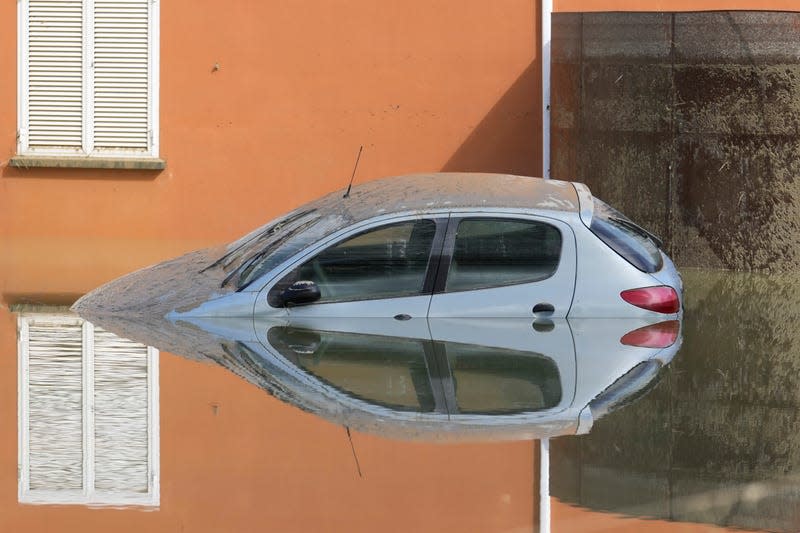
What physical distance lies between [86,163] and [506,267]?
7115 mm

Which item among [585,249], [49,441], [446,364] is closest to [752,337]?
[585,249]

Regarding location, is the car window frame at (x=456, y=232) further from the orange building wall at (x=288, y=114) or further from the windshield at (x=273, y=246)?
the orange building wall at (x=288, y=114)

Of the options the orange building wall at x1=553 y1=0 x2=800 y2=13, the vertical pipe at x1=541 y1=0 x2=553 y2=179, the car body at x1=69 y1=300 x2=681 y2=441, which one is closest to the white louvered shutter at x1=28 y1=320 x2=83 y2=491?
the car body at x1=69 y1=300 x2=681 y2=441

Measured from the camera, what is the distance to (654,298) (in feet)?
29.6

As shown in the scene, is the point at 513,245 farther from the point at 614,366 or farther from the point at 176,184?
the point at 176,184

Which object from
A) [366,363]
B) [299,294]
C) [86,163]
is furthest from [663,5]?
[366,363]

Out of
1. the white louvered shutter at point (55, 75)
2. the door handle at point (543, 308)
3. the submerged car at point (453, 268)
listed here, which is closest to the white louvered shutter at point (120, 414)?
the submerged car at point (453, 268)

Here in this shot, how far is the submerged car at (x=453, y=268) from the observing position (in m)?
8.84

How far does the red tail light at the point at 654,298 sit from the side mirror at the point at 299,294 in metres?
1.93

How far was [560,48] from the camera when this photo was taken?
14.2 metres

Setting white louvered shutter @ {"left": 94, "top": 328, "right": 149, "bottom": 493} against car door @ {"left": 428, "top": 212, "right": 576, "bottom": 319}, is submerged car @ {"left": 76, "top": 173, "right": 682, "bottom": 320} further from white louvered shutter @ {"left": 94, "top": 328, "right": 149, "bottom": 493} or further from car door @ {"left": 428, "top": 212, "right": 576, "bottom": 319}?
white louvered shutter @ {"left": 94, "top": 328, "right": 149, "bottom": 493}

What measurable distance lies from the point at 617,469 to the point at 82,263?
834cm

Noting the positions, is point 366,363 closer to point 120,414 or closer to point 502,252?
point 502,252

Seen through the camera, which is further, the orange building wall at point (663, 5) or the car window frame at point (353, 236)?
the orange building wall at point (663, 5)
